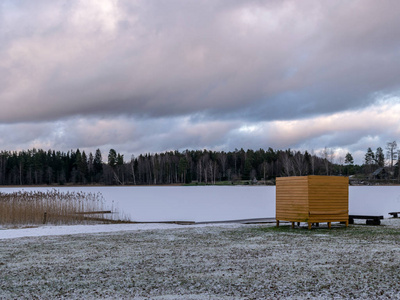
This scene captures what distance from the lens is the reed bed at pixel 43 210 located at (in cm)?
2027

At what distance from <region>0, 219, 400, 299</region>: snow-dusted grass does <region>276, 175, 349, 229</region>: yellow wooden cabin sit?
1889 mm

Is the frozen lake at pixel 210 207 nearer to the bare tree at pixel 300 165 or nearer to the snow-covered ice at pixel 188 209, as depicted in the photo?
the snow-covered ice at pixel 188 209

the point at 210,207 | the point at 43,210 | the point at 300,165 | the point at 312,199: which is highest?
the point at 300,165

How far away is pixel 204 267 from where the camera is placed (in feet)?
27.1

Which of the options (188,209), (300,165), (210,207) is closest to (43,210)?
(188,209)

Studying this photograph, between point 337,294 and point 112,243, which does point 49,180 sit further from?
point 337,294

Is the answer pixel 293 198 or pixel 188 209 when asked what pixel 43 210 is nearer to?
pixel 293 198

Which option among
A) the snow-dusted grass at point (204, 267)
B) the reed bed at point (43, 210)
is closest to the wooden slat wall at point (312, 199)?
the snow-dusted grass at point (204, 267)

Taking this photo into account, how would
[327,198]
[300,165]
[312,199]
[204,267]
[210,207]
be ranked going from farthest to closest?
[300,165]
[210,207]
[327,198]
[312,199]
[204,267]

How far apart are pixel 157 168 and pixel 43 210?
95.3m

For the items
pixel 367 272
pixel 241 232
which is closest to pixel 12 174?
pixel 241 232

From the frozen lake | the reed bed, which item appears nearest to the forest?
the frozen lake

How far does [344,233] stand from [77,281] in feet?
30.1

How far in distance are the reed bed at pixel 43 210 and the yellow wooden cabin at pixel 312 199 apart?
Answer: 1002cm
